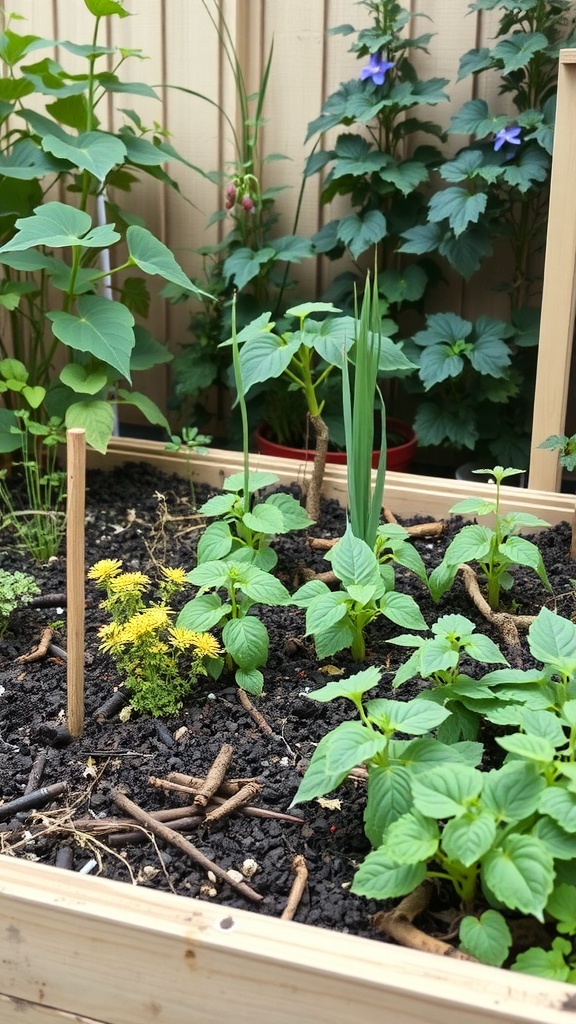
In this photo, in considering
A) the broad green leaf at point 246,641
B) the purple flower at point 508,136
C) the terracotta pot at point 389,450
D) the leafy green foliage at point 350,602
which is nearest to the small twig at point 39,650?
the broad green leaf at point 246,641

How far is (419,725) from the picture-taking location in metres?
1.16

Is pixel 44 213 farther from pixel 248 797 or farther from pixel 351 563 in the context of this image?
pixel 248 797

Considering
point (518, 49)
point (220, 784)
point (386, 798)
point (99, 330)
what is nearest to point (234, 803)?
point (220, 784)

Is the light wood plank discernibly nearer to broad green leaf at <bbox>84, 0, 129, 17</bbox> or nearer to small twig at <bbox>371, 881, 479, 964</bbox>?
broad green leaf at <bbox>84, 0, 129, 17</bbox>

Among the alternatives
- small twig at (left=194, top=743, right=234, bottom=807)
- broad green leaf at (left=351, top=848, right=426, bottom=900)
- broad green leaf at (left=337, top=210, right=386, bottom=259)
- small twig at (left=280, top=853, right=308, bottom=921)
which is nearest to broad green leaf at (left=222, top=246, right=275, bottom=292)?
broad green leaf at (left=337, top=210, right=386, bottom=259)

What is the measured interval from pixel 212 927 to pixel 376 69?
2292mm

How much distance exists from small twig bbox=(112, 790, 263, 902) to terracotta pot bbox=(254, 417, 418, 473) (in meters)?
1.36

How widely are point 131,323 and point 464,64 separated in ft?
3.91

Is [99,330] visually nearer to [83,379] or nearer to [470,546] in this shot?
[83,379]

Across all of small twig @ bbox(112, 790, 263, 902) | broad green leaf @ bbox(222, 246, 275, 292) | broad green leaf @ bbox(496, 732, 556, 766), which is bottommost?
small twig @ bbox(112, 790, 263, 902)

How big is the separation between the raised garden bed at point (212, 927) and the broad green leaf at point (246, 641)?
0.08 metres

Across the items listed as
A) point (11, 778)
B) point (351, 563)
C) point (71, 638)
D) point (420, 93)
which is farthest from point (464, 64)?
point (11, 778)

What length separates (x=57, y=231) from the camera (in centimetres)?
206

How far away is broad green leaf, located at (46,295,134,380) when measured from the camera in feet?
6.92
